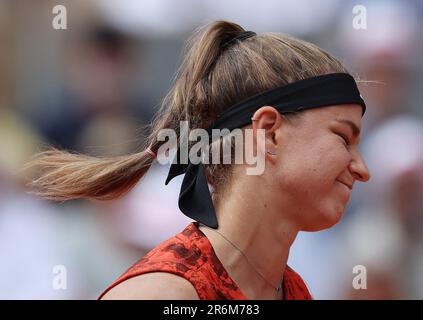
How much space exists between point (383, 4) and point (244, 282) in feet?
7.33

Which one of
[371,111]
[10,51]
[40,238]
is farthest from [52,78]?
[371,111]

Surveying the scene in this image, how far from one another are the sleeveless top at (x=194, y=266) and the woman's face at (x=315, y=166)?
210 millimetres

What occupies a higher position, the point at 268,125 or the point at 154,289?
the point at 268,125

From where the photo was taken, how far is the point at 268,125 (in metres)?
Result: 1.73

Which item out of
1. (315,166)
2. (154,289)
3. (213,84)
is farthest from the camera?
(213,84)

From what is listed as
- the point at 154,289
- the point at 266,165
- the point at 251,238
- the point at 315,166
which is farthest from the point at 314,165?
the point at 154,289

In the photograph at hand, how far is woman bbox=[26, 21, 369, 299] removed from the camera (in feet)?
5.54

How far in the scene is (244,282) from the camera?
1.71 metres

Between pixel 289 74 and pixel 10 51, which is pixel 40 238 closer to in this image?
pixel 10 51

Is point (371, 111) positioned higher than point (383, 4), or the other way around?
point (383, 4)

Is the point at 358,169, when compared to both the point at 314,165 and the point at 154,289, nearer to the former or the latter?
the point at 314,165

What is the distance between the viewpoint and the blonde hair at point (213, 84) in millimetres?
1768

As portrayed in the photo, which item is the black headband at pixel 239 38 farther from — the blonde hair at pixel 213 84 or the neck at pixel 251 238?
the neck at pixel 251 238

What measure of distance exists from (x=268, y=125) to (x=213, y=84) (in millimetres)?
178
